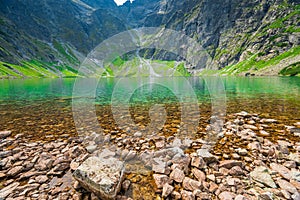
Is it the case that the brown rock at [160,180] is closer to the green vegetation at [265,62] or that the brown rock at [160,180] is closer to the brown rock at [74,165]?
the brown rock at [74,165]

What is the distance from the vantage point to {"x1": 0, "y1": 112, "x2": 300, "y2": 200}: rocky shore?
6.37 m

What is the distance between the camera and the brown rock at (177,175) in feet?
23.2

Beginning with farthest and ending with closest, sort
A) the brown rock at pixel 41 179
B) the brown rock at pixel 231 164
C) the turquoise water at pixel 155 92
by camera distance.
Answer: the turquoise water at pixel 155 92, the brown rock at pixel 231 164, the brown rock at pixel 41 179

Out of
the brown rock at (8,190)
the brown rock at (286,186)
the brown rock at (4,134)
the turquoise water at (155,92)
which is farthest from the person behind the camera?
the turquoise water at (155,92)

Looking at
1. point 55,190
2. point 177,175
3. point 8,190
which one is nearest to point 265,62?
point 177,175

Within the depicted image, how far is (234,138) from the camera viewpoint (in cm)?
1111

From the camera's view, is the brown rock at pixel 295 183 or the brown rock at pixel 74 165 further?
the brown rock at pixel 74 165

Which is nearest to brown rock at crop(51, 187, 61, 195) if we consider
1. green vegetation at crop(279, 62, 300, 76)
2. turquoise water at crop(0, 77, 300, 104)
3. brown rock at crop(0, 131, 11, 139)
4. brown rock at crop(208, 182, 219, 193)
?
brown rock at crop(208, 182, 219, 193)

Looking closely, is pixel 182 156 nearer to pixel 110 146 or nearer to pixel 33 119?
pixel 110 146

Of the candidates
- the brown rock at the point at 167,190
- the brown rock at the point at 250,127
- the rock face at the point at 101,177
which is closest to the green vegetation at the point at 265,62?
the brown rock at the point at 250,127

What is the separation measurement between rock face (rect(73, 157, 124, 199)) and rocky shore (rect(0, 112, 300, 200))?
4 cm

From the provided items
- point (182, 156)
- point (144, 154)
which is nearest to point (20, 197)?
point (144, 154)

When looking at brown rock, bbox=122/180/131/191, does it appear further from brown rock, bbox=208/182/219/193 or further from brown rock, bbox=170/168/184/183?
brown rock, bbox=208/182/219/193

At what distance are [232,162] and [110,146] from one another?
6.87m
